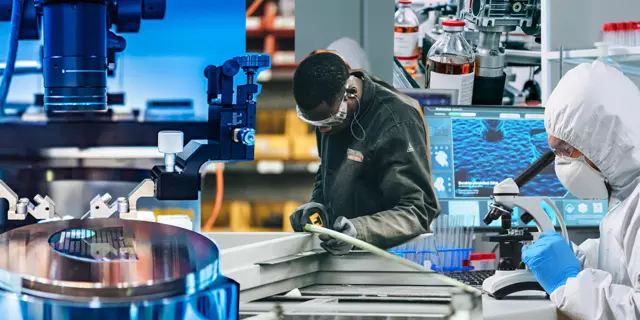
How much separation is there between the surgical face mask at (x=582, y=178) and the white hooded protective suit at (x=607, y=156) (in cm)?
4

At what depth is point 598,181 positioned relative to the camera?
6.49ft

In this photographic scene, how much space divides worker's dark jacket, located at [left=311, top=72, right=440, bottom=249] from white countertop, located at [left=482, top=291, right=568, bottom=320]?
0.43 metres

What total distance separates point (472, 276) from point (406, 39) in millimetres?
953

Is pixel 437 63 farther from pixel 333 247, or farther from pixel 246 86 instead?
pixel 333 247

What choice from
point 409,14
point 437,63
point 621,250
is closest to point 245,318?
point 621,250

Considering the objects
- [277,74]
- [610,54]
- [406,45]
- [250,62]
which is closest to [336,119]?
[277,74]

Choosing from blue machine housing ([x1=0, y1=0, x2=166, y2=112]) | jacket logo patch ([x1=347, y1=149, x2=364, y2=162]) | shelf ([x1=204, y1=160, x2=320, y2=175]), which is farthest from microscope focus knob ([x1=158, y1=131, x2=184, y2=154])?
jacket logo patch ([x1=347, y1=149, x2=364, y2=162])

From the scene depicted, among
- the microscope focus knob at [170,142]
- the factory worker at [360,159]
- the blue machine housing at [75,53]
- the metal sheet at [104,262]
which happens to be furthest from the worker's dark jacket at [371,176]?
the metal sheet at [104,262]

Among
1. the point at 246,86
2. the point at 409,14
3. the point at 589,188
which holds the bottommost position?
the point at 589,188

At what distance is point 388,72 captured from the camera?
235 cm

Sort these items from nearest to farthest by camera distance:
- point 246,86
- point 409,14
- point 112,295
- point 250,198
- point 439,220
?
point 112,295 < point 246,86 < point 250,198 < point 439,220 < point 409,14

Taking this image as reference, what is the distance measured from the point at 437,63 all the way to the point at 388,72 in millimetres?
204

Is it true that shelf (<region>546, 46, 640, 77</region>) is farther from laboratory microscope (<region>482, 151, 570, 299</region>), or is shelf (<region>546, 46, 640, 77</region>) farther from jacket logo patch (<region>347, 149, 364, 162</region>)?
jacket logo patch (<region>347, 149, 364, 162</region>)

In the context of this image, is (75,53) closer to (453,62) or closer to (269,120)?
(269,120)
